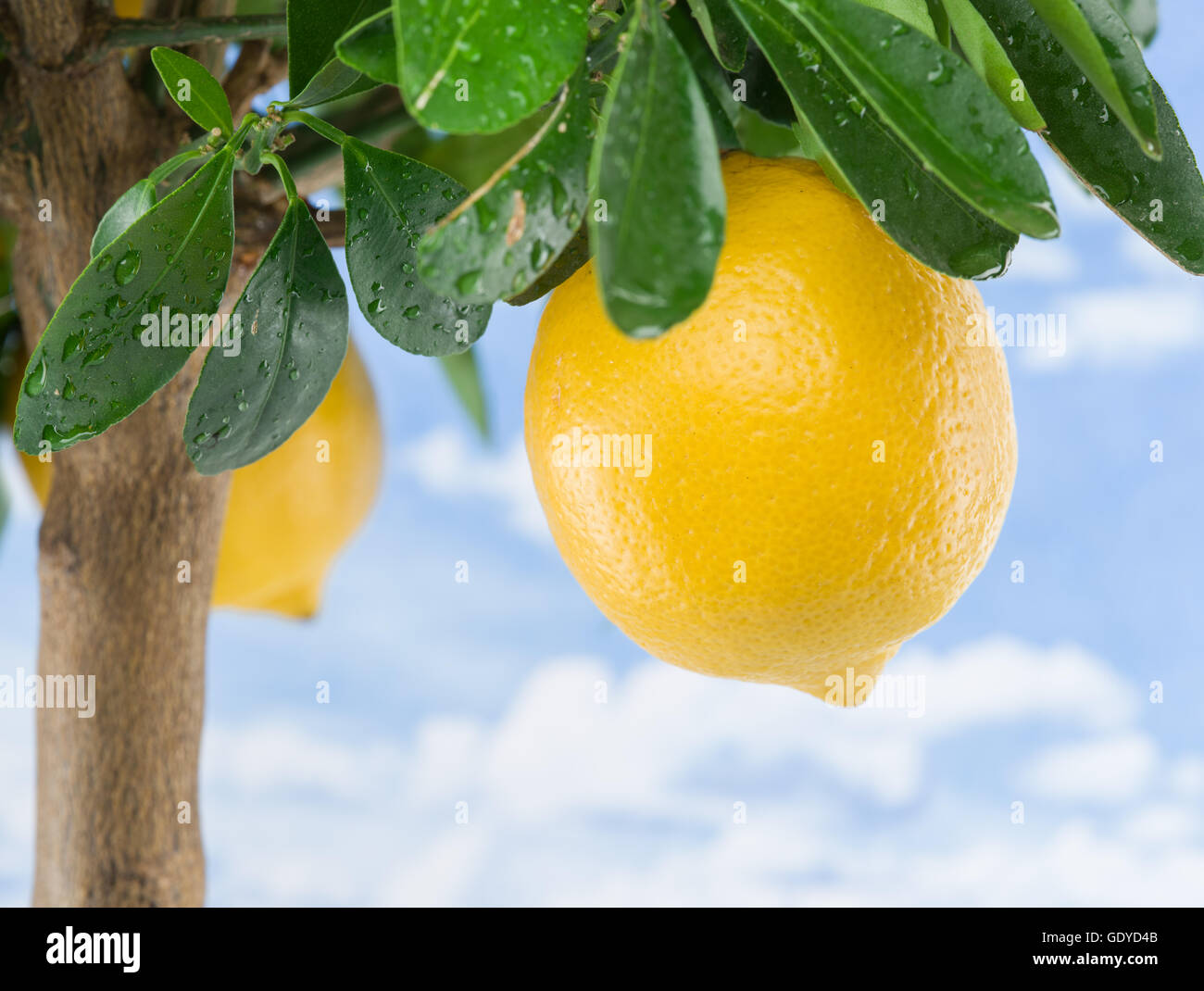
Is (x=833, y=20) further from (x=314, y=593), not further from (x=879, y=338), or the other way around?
(x=314, y=593)

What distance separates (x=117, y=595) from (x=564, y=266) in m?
0.42

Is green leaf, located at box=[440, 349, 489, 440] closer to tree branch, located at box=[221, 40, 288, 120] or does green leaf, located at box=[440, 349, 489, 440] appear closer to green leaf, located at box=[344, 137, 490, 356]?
tree branch, located at box=[221, 40, 288, 120]

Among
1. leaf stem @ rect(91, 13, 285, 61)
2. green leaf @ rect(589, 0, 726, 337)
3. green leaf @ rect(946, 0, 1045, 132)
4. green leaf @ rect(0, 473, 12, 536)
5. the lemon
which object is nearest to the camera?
green leaf @ rect(589, 0, 726, 337)

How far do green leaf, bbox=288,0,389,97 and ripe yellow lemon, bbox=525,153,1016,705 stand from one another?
113 millimetres

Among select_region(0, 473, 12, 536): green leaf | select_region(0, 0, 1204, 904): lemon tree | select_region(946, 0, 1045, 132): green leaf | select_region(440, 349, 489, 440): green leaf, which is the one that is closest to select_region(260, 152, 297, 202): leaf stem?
select_region(0, 0, 1204, 904): lemon tree

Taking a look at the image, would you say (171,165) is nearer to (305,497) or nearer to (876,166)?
(876,166)

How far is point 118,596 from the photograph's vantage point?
0.68m

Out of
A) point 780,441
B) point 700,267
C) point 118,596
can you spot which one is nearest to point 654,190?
point 700,267

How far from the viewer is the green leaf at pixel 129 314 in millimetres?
371

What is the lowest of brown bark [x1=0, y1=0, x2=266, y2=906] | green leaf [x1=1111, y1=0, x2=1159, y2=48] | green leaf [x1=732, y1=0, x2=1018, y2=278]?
brown bark [x1=0, y1=0, x2=266, y2=906]

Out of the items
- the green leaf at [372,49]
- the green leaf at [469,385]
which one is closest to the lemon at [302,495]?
the green leaf at [469,385]

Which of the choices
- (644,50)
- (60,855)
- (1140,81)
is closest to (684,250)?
(644,50)

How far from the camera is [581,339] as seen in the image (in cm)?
39

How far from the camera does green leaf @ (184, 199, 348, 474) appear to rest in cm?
41
